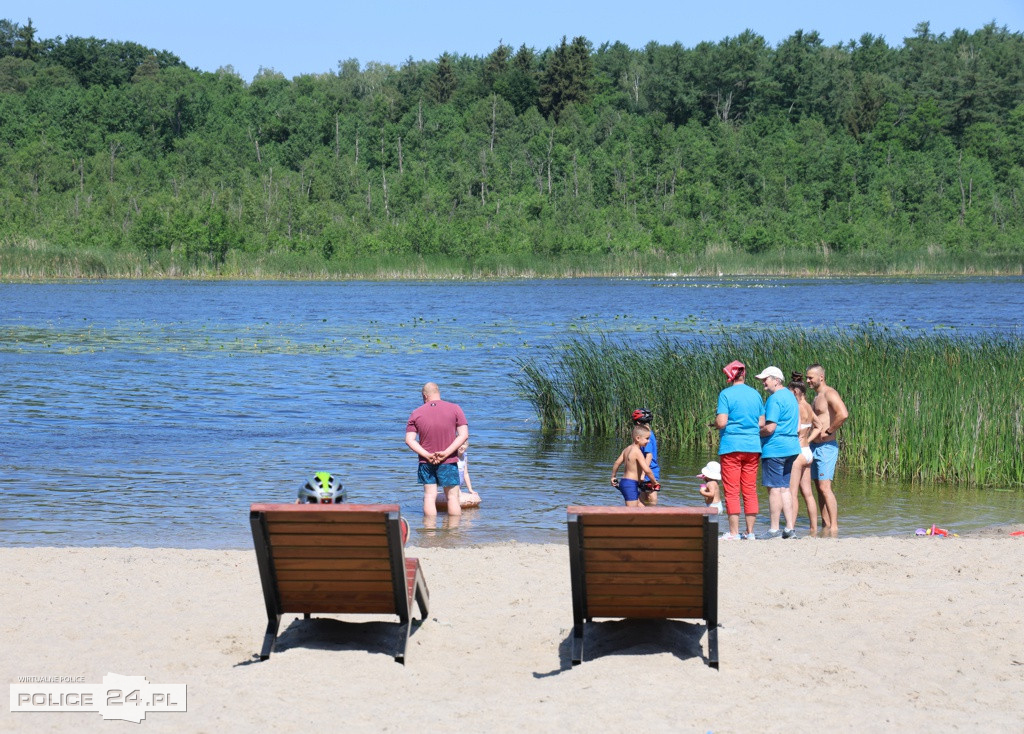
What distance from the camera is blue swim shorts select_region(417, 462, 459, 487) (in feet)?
44.0

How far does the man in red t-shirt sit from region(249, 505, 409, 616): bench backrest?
18.0 ft

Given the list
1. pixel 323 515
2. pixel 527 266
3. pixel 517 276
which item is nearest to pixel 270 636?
pixel 323 515

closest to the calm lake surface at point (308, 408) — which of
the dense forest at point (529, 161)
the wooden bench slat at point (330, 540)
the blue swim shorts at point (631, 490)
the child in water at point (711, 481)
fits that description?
the blue swim shorts at point (631, 490)

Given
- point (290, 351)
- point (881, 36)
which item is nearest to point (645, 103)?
point (881, 36)

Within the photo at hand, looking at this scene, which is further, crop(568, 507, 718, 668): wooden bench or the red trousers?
the red trousers

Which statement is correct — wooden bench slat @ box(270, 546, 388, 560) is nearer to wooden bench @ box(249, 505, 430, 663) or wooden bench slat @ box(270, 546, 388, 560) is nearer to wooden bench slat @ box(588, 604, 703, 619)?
wooden bench @ box(249, 505, 430, 663)

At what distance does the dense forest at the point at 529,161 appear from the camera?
8806 cm

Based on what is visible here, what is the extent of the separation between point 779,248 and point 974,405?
7925cm

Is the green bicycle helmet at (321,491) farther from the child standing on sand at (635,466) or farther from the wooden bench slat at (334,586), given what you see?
the child standing on sand at (635,466)

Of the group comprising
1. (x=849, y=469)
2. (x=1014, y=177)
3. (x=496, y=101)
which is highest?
(x=496, y=101)

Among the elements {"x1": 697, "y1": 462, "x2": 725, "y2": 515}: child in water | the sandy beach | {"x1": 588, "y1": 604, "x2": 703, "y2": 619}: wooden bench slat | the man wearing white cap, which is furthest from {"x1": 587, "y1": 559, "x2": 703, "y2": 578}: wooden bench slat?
the man wearing white cap

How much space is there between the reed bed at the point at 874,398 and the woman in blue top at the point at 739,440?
16.1ft

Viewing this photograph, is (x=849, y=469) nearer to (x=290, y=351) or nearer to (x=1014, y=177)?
(x=290, y=351)

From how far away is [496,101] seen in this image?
409 ft
